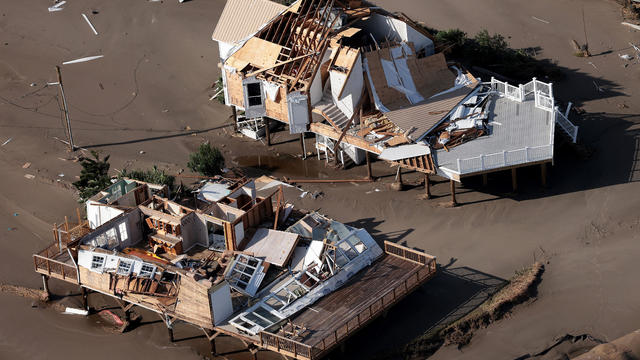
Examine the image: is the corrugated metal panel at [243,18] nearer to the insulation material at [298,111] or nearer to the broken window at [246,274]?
the insulation material at [298,111]

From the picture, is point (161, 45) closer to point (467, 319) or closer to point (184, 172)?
point (184, 172)

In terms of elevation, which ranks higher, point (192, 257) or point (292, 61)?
point (292, 61)

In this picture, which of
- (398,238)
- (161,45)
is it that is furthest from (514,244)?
(161,45)

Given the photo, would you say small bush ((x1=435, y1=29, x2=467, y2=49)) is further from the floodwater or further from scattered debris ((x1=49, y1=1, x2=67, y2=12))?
scattered debris ((x1=49, y1=1, x2=67, y2=12))

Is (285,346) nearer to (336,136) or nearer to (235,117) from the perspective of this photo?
(336,136)

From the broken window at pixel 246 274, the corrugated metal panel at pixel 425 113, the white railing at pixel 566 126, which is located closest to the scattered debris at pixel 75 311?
the broken window at pixel 246 274
